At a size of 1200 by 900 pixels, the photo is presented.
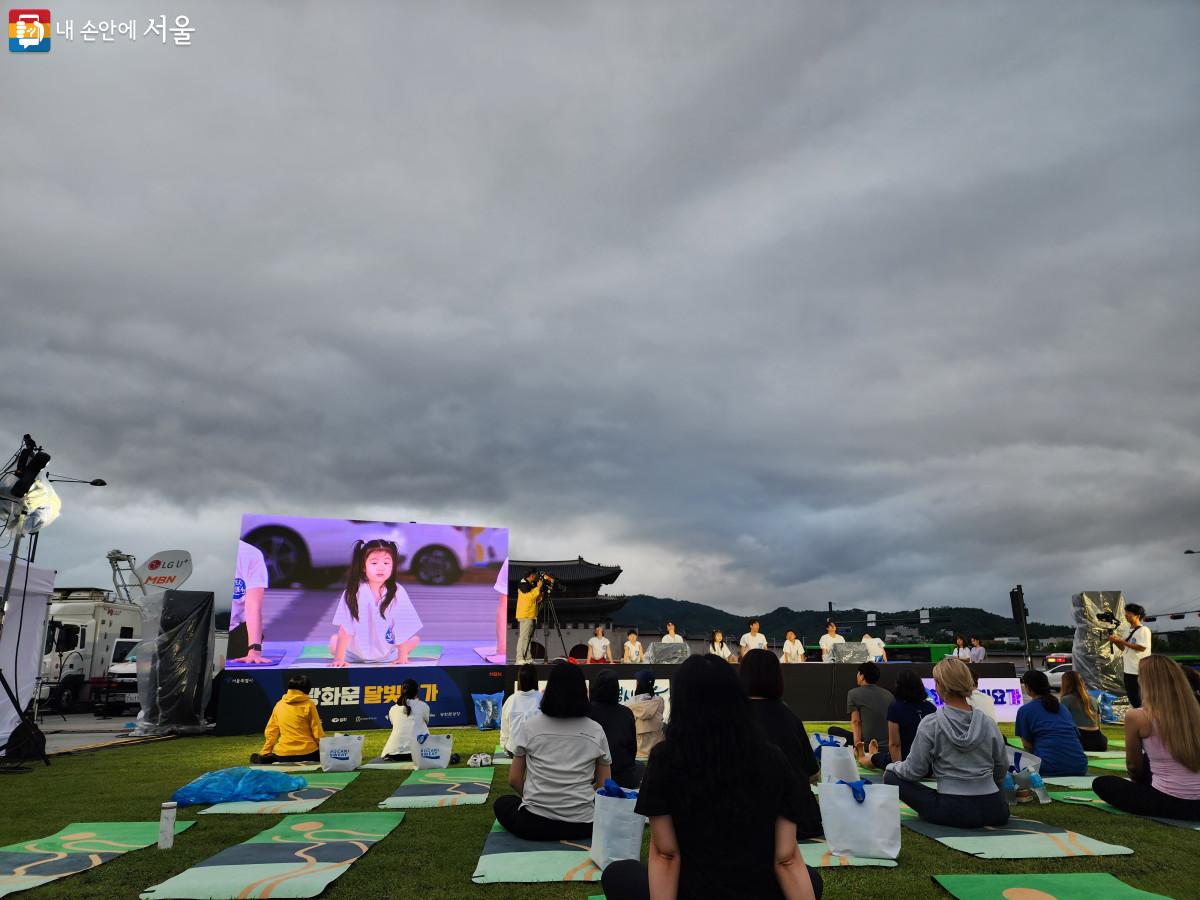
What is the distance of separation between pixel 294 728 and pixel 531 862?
575 cm

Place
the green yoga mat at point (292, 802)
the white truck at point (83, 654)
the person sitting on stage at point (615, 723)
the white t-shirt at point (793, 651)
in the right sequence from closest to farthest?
the person sitting on stage at point (615, 723) → the green yoga mat at point (292, 802) → the white t-shirt at point (793, 651) → the white truck at point (83, 654)

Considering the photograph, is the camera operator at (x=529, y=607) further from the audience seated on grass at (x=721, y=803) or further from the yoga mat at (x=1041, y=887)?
the audience seated on grass at (x=721, y=803)

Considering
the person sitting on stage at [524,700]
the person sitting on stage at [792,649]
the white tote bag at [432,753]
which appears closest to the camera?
the person sitting on stage at [524,700]

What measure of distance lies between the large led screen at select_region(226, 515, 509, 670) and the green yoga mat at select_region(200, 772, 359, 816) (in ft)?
25.9

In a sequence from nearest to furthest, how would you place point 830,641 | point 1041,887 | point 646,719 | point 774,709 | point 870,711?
1. point 1041,887
2. point 774,709
3. point 870,711
4. point 646,719
5. point 830,641

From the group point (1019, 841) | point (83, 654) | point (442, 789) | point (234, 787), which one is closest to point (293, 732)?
point (234, 787)

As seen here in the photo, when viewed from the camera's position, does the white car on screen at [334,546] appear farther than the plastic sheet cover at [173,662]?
Yes

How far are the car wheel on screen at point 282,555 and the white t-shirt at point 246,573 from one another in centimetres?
10

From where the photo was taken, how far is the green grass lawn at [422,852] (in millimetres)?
4152

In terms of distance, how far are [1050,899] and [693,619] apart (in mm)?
82115

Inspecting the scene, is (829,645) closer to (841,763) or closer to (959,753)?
(841,763)

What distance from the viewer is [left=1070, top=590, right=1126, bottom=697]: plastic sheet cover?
611 inches

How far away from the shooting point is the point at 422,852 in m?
4.96

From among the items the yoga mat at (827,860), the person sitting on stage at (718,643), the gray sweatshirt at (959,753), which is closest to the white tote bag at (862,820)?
the yoga mat at (827,860)
